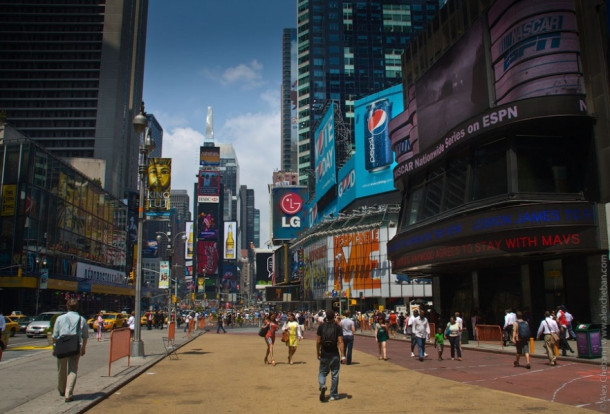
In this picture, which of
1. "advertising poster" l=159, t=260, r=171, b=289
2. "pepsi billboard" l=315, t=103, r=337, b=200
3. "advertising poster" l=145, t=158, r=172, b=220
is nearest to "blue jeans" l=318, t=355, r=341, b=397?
"advertising poster" l=145, t=158, r=172, b=220

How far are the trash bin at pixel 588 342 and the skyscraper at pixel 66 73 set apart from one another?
13398 cm

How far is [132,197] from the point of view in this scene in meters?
138

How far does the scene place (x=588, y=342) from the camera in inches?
707

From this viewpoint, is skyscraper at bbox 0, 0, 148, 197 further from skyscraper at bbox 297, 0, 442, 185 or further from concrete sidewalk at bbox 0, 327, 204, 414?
concrete sidewalk at bbox 0, 327, 204, 414

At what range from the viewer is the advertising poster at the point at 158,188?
72.5 ft

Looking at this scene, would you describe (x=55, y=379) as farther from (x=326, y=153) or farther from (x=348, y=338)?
(x=326, y=153)

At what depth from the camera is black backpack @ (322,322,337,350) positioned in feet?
35.9

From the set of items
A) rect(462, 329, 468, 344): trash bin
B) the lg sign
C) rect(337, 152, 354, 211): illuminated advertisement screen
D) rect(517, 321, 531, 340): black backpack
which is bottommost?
rect(462, 329, 468, 344): trash bin

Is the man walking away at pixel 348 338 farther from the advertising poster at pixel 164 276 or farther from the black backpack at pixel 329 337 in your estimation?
the advertising poster at pixel 164 276

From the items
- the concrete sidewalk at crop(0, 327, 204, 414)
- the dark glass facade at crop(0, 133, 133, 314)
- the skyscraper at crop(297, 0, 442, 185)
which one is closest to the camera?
the concrete sidewalk at crop(0, 327, 204, 414)

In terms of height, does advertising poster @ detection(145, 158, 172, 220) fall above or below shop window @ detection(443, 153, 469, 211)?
below

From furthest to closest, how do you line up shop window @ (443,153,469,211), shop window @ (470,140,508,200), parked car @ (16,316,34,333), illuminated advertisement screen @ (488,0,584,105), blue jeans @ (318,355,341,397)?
parked car @ (16,316,34,333)
shop window @ (443,153,469,211)
shop window @ (470,140,508,200)
illuminated advertisement screen @ (488,0,584,105)
blue jeans @ (318,355,341,397)

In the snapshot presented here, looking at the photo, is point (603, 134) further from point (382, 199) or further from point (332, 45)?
point (332, 45)

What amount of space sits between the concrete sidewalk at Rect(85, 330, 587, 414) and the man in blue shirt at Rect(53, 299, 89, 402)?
68 centimetres
